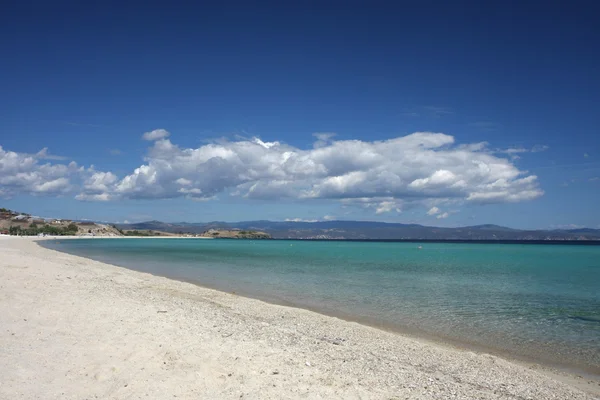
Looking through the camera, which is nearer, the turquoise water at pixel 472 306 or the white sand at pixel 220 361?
the white sand at pixel 220 361

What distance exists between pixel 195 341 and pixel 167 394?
2892mm

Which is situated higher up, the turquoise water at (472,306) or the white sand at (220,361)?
the white sand at (220,361)

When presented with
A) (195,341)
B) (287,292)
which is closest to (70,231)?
(287,292)

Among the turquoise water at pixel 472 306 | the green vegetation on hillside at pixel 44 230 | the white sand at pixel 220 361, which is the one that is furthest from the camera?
the green vegetation on hillside at pixel 44 230

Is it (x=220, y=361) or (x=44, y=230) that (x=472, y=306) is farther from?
(x=44, y=230)

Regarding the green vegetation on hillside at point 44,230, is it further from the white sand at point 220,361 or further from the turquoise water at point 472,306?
the white sand at point 220,361

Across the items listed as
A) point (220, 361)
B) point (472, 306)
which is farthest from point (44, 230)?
point (220, 361)

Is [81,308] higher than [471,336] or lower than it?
higher

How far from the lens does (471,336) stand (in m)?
13.3

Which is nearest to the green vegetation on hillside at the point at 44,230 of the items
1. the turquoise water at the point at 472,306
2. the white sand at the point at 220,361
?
the turquoise water at the point at 472,306

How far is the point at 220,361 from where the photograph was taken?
8.16m

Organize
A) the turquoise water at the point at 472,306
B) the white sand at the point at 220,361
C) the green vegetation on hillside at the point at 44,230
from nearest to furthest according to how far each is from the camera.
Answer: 1. the white sand at the point at 220,361
2. the turquoise water at the point at 472,306
3. the green vegetation on hillside at the point at 44,230

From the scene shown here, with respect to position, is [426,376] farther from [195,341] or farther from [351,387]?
[195,341]

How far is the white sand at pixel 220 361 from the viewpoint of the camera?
270 inches
